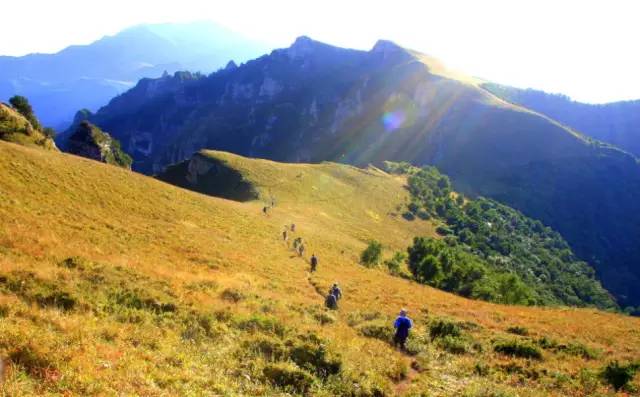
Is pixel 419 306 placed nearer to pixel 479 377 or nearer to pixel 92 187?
pixel 479 377

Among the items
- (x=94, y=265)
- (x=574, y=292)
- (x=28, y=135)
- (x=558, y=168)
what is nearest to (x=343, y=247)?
(x=94, y=265)

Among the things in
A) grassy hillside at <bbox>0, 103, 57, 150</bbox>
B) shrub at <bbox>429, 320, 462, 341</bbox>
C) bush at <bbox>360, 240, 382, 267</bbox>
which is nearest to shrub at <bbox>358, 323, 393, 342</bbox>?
shrub at <bbox>429, 320, 462, 341</bbox>

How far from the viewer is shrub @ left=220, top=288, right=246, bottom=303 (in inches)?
819

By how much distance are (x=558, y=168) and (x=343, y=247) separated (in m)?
175

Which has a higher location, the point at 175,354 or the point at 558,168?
the point at 558,168

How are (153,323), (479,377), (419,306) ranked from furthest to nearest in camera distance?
(419,306) → (479,377) → (153,323)

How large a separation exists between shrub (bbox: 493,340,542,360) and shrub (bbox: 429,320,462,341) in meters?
2.19

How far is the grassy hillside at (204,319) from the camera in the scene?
10.4 metres

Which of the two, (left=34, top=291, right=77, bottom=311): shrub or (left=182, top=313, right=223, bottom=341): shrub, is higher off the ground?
(left=34, top=291, right=77, bottom=311): shrub

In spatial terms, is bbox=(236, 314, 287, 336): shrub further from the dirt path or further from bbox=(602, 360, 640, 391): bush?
bbox=(602, 360, 640, 391): bush

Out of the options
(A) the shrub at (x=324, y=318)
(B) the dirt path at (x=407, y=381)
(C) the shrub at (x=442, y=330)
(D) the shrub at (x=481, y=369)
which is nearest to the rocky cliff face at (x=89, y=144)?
(A) the shrub at (x=324, y=318)

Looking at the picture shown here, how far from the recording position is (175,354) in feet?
38.0

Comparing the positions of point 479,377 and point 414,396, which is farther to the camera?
point 479,377

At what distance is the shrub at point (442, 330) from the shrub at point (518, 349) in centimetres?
219
